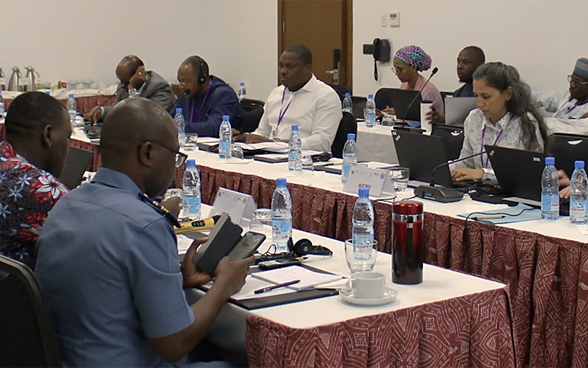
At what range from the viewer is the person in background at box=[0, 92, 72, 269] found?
2.36 m

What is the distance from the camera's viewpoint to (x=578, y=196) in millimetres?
3115

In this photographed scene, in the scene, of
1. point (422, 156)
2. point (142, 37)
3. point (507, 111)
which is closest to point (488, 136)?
point (507, 111)

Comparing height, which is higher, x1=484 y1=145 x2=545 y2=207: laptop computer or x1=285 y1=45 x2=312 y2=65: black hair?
x1=285 y1=45 x2=312 y2=65: black hair

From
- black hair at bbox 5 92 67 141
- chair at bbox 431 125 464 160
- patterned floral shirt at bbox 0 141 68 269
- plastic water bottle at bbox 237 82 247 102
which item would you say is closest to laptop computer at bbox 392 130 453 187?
chair at bbox 431 125 464 160

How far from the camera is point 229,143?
4.69 metres

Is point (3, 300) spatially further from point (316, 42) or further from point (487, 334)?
point (316, 42)

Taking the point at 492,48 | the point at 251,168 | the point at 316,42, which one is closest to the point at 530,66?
the point at 492,48

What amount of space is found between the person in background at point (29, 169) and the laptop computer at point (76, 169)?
3.68ft

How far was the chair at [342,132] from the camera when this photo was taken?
5.20m

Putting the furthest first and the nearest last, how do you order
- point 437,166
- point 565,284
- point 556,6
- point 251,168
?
point 556,6, point 251,168, point 437,166, point 565,284

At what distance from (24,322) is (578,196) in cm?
215

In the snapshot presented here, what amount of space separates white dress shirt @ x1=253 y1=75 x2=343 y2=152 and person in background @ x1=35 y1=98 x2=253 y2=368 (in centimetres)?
320

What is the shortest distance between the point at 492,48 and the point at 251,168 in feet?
11.8

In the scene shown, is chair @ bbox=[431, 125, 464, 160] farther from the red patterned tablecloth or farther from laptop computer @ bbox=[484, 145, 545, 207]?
the red patterned tablecloth
